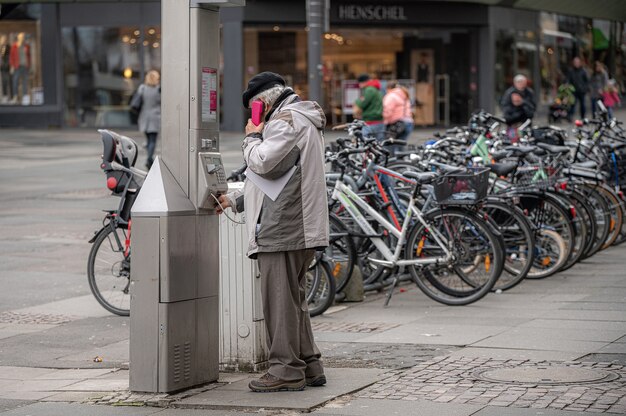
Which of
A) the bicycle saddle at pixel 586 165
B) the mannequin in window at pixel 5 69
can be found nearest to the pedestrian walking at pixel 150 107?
the bicycle saddle at pixel 586 165

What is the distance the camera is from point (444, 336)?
841 centimetres

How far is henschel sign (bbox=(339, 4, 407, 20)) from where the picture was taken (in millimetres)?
35906

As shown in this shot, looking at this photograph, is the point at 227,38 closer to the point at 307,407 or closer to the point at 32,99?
the point at 32,99

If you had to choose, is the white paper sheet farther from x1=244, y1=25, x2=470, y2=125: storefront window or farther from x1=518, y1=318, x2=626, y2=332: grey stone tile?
x1=244, y1=25, x2=470, y2=125: storefront window

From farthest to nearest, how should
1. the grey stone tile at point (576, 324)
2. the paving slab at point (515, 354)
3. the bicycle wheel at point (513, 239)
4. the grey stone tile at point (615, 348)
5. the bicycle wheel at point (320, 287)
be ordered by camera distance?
the bicycle wheel at point (513, 239)
the bicycle wheel at point (320, 287)
the grey stone tile at point (576, 324)
the grey stone tile at point (615, 348)
the paving slab at point (515, 354)

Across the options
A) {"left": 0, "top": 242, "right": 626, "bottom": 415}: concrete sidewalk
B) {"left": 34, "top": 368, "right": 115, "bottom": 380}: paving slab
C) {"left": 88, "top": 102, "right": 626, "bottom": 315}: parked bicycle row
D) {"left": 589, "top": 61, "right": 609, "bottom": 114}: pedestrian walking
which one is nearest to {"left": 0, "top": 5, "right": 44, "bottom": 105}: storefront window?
{"left": 589, "top": 61, "right": 609, "bottom": 114}: pedestrian walking

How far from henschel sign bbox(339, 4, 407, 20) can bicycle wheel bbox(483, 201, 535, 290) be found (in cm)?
2610

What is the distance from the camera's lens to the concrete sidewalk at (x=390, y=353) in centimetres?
644

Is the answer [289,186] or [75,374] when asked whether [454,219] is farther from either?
[75,374]

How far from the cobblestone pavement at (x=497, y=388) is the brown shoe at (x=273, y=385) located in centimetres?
37

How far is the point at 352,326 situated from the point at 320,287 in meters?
0.50

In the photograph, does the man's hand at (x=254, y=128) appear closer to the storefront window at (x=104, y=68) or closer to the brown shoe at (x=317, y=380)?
the brown shoe at (x=317, y=380)

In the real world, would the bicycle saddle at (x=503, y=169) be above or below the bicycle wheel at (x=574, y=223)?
above

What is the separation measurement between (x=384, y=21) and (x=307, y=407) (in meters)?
31.0
